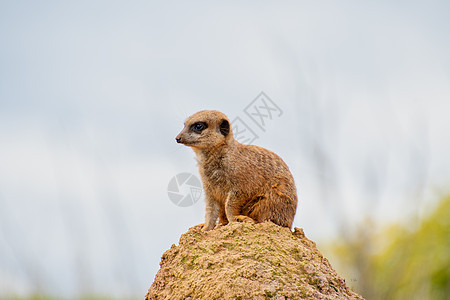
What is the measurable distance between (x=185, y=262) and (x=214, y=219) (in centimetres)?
122

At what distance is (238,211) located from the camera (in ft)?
19.8

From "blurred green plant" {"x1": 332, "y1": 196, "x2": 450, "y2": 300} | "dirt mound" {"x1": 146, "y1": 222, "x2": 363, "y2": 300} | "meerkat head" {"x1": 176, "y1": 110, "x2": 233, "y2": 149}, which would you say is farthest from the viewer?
"blurred green plant" {"x1": 332, "y1": 196, "x2": 450, "y2": 300}

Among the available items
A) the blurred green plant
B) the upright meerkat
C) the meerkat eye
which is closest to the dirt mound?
the upright meerkat

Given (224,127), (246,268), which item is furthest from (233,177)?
(246,268)

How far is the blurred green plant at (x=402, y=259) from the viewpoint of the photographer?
32.7ft

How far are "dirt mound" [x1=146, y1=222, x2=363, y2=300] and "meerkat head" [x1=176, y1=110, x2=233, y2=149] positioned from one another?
1.19 metres

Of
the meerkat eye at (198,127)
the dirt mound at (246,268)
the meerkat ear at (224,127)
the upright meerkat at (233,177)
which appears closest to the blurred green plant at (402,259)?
the upright meerkat at (233,177)

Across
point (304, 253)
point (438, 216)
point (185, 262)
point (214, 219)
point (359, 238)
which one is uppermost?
point (438, 216)

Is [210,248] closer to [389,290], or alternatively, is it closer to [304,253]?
[304,253]

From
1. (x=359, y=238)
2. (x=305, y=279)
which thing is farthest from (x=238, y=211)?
(x=359, y=238)

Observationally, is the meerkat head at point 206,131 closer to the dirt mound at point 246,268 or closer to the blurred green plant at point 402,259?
the dirt mound at point 246,268

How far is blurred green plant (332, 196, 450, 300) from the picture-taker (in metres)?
9.97

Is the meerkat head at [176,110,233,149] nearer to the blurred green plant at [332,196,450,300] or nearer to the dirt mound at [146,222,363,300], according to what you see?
the dirt mound at [146,222,363,300]

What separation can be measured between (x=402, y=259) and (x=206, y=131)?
772 centimetres
